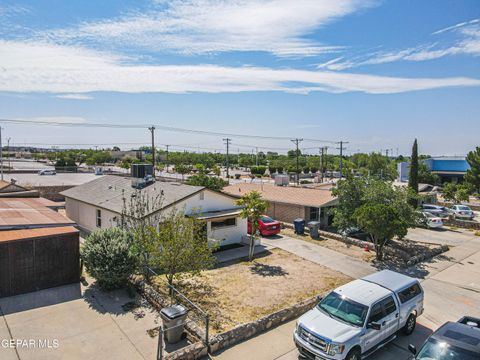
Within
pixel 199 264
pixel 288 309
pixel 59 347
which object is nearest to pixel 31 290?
pixel 59 347

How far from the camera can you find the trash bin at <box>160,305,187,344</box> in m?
9.55

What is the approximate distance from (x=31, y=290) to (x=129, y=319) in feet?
14.8

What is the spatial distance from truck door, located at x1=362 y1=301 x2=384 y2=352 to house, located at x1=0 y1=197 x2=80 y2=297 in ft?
36.3

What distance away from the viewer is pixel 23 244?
1213cm

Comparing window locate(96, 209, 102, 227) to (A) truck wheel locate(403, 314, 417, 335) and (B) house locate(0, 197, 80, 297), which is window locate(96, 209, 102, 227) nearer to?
(B) house locate(0, 197, 80, 297)

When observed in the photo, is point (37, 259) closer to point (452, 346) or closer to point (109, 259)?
point (109, 259)

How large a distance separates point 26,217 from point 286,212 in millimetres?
17935

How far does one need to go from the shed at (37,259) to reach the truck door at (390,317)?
37.8 ft

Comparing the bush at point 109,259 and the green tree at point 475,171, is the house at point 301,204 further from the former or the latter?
the green tree at point 475,171

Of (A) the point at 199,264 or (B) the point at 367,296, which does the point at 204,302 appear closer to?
(A) the point at 199,264

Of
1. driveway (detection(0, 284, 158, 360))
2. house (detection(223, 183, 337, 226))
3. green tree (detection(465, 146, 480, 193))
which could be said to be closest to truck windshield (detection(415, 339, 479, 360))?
driveway (detection(0, 284, 158, 360))

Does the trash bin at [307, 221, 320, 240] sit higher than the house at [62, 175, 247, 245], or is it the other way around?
the house at [62, 175, 247, 245]

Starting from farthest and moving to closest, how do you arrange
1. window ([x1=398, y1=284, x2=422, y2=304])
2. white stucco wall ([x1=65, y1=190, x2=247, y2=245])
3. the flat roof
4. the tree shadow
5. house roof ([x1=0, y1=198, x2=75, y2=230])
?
white stucco wall ([x1=65, y1=190, x2=247, y2=245]), the tree shadow, house roof ([x1=0, y1=198, x2=75, y2=230]), the flat roof, window ([x1=398, y1=284, x2=422, y2=304])

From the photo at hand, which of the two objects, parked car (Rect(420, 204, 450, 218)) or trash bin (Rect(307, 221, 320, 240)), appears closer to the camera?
trash bin (Rect(307, 221, 320, 240))
